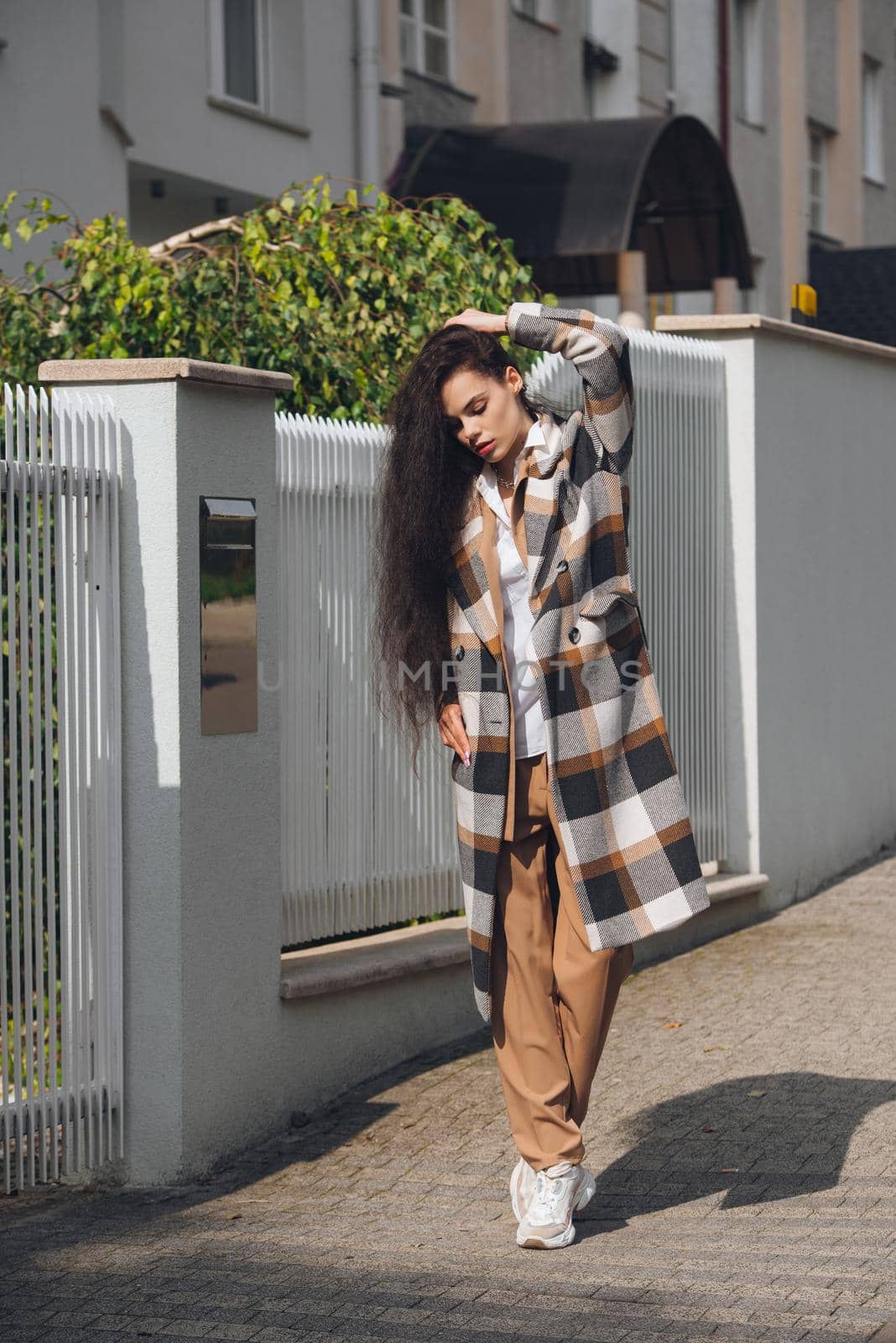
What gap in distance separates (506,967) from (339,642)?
1.73 metres

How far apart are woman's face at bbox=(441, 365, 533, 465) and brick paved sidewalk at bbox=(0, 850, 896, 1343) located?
179 centimetres

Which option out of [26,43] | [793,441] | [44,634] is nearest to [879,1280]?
[44,634]

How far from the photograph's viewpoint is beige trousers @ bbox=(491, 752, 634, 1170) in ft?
15.8

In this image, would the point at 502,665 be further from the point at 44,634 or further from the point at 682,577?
the point at 682,577

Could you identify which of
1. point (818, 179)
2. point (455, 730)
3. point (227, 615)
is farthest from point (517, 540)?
point (818, 179)

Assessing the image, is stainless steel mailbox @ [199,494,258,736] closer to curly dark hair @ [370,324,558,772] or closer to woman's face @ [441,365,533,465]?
curly dark hair @ [370,324,558,772]

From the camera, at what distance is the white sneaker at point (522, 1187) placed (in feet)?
15.9

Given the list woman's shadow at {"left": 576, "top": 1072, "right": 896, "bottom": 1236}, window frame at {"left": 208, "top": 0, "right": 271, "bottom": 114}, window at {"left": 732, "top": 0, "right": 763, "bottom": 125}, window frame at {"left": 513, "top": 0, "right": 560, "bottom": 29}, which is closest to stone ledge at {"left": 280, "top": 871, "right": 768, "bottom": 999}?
woman's shadow at {"left": 576, "top": 1072, "right": 896, "bottom": 1236}

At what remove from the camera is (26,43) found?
12688mm

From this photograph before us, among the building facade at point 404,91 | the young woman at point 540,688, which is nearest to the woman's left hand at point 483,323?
the young woman at point 540,688

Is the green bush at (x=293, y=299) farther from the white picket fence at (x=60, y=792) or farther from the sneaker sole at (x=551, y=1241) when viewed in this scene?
the sneaker sole at (x=551, y=1241)

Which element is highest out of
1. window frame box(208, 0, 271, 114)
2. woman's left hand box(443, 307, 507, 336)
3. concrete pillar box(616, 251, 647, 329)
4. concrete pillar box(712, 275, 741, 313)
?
window frame box(208, 0, 271, 114)

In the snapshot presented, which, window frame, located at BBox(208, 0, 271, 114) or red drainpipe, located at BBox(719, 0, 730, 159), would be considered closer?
window frame, located at BBox(208, 0, 271, 114)

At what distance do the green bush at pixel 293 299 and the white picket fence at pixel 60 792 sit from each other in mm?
2527
